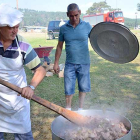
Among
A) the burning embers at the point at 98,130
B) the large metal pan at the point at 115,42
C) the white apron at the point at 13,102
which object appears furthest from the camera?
the large metal pan at the point at 115,42

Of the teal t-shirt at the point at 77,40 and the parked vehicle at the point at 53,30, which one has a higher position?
the teal t-shirt at the point at 77,40

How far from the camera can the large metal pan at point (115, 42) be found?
2.65 m

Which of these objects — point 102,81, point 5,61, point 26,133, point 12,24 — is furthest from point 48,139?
point 102,81

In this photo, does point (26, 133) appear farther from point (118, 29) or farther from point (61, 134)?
point (118, 29)

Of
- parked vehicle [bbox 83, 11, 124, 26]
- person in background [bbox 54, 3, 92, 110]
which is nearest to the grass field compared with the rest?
person in background [bbox 54, 3, 92, 110]

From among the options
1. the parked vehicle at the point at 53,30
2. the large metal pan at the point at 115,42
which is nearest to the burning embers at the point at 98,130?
the large metal pan at the point at 115,42

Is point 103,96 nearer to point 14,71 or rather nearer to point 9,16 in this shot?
point 14,71

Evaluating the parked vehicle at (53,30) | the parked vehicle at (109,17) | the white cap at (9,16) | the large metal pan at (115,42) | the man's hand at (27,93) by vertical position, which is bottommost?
the parked vehicle at (53,30)

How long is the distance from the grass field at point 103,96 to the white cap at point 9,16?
2.09 meters

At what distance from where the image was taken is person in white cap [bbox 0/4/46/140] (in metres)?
1.82

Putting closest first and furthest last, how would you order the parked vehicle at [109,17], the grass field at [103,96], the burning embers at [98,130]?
the burning embers at [98,130] < the grass field at [103,96] < the parked vehicle at [109,17]

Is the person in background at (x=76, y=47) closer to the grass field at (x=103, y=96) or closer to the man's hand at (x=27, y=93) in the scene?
the grass field at (x=103, y=96)

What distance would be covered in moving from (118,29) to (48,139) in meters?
1.91

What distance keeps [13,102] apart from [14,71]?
0.31 meters
